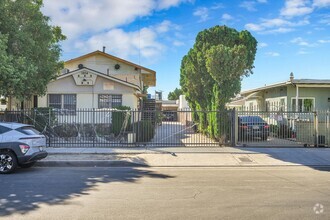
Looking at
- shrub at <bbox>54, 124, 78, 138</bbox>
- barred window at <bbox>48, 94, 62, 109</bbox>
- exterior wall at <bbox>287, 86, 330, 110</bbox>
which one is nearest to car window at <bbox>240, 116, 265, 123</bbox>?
exterior wall at <bbox>287, 86, 330, 110</bbox>

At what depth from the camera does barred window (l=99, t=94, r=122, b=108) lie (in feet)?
73.0

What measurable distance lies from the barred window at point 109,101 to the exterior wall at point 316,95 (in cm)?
1146

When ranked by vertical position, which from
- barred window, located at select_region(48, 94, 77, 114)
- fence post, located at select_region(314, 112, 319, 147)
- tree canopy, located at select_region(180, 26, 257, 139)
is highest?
tree canopy, located at select_region(180, 26, 257, 139)

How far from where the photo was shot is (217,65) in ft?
52.6

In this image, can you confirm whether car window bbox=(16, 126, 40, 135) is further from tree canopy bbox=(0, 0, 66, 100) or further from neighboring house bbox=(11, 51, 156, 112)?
neighboring house bbox=(11, 51, 156, 112)

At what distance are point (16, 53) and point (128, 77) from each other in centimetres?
1308

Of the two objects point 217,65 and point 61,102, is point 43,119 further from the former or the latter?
point 217,65

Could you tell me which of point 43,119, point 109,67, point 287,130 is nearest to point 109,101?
point 43,119

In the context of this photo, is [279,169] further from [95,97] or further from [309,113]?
[95,97]

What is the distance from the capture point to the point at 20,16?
16.2 metres

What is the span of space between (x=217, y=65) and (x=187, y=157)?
16.9 feet

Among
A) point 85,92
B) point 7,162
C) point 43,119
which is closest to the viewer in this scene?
point 7,162

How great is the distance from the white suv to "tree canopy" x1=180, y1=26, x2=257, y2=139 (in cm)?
918

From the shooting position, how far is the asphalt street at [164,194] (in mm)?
5859
